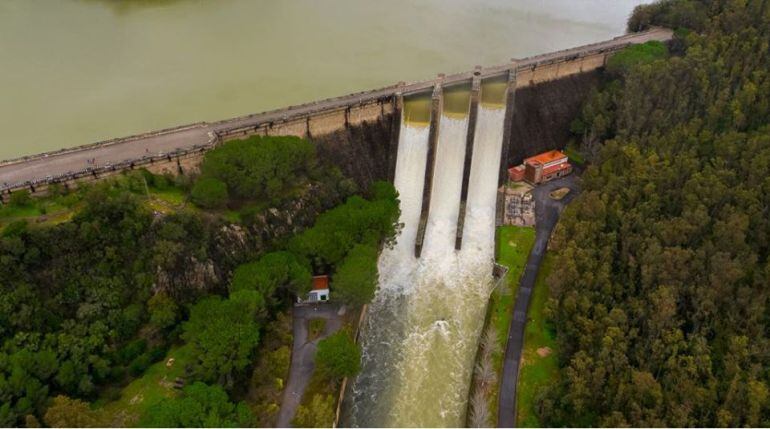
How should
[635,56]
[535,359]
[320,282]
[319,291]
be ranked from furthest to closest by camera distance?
1. [635,56]
2. [320,282]
3. [319,291]
4. [535,359]

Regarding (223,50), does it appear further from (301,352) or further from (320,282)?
(301,352)

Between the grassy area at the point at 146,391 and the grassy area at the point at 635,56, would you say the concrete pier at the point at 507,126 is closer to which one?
the grassy area at the point at 635,56

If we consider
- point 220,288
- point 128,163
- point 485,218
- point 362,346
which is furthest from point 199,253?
point 485,218

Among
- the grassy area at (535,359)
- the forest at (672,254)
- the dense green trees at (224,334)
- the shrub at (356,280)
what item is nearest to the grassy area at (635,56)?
the forest at (672,254)

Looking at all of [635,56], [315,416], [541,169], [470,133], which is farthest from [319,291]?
[635,56]

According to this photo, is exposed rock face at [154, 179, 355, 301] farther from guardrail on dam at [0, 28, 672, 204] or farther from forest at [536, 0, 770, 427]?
forest at [536, 0, 770, 427]

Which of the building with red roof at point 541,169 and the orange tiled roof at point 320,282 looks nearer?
the orange tiled roof at point 320,282

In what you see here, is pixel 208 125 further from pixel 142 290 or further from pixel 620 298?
pixel 620 298
